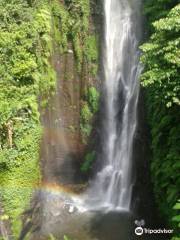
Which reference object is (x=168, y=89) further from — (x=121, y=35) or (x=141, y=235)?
(x=121, y=35)

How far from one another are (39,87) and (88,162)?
12.4 ft

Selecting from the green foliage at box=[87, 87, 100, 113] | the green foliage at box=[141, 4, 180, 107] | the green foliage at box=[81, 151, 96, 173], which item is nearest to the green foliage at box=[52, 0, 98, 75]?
the green foliage at box=[87, 87, 100, 113]

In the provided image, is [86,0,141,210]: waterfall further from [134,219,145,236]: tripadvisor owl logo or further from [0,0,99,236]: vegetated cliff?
[134,219,145,236]: tripadvisor owl logo

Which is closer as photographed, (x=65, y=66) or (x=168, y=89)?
(x=168, y=89)

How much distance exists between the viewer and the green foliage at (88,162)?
16578 millimetres

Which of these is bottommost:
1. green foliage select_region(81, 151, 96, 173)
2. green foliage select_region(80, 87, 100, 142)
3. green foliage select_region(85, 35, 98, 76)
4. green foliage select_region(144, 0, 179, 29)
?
green foliage select_region(81, 151, 96, 173)

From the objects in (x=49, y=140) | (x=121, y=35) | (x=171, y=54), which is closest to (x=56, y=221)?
(x=49, y=140)

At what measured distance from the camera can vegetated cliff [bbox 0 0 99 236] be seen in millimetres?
13320

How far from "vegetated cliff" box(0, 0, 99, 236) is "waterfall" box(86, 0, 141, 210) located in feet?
2.36

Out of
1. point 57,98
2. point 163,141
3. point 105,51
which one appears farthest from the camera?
point 105,51

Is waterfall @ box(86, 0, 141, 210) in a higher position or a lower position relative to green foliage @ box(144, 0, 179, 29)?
lower

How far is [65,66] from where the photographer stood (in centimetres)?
1692

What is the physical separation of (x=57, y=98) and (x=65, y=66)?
1.48 metres

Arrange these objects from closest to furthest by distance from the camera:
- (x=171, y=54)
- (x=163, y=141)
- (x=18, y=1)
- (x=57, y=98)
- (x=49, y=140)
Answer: (x=171, y=54)
(x=163, y=141)
(x=18, y=1)
(x=49, y=140)
(x=57, y=98)
